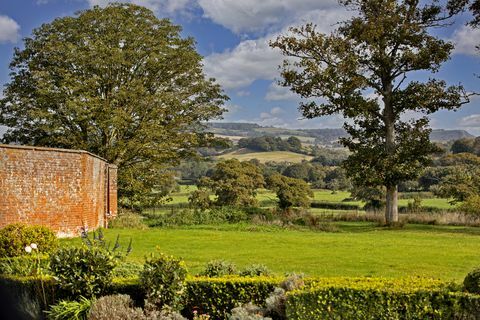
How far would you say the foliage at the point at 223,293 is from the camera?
7652 millimetres

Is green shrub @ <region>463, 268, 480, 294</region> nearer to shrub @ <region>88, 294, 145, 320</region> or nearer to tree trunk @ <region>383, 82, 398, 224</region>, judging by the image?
shrub @ <region>88, 294, 145, 320</region>

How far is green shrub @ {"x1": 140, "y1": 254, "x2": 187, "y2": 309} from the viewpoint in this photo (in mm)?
7676

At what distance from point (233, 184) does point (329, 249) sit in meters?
22.6

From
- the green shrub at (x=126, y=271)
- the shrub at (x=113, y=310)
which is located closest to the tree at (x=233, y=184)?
the green shrub at (x=126, y=271)

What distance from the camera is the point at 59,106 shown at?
2962 centimetres

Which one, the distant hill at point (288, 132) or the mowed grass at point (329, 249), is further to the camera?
the distant hill at point (288, 132)

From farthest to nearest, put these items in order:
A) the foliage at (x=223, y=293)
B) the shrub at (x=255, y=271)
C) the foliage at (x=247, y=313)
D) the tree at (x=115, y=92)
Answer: the tree at (x=115, y=92)
the shrub at (x=255, y=271)
the foliage at (x=223, y=293)
the foliage at (x=247, y=313)

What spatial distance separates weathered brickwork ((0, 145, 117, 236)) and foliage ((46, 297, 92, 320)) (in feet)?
32.6

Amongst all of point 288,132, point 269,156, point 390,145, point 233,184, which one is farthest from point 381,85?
point 288,132

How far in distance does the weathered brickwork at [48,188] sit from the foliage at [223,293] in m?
11.2

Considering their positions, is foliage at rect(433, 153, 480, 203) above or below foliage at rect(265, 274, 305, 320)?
above

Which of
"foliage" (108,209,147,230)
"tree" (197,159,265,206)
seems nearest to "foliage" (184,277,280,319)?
"foliage" (108,209,147,230)

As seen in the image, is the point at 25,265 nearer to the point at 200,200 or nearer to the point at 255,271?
the point at 255,271

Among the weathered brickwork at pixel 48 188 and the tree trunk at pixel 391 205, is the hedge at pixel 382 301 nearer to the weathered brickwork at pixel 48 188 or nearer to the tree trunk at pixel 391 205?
the weathered brickwork at pixel 48 188
